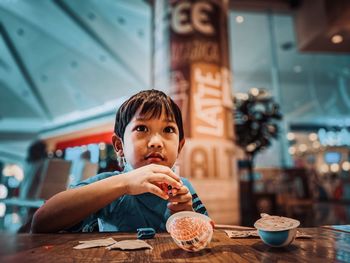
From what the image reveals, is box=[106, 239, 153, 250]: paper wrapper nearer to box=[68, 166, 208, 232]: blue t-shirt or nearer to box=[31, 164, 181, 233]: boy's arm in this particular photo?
box=[31, 164, 181, 233]: boy's arm

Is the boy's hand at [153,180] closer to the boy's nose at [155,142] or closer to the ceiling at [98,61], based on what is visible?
the boy's nose at [155,142]

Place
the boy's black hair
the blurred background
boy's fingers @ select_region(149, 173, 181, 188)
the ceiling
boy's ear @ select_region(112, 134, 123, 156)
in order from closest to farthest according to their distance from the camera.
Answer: boy's fingers @ select_region(149, 173, 181, 188)
the boy's black hair
boy's ear @ select_region(112, 134, 123, 156)
the blurred background
the ceiling

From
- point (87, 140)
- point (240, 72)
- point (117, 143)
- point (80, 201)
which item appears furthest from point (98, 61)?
point (80, 201)

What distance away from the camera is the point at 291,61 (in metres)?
9.30

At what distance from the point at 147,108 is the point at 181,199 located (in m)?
0.33

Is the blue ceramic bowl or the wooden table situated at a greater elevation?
the blue ceramic bowl

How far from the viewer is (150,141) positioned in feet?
2.82

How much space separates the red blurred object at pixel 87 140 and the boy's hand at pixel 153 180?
3.35 feet

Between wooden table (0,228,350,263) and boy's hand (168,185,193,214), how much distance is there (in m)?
0.09

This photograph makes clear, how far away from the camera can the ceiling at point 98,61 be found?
7621 mm

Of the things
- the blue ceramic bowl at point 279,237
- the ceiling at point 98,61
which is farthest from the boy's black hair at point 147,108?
the ceiling at point 98,61

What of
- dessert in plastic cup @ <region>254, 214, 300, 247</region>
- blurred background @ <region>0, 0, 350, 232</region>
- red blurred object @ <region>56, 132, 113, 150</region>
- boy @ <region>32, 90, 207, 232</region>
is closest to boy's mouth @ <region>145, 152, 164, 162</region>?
boy @ <region>32, 90, 207, 232</region>

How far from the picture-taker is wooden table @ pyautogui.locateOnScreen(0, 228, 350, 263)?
550 mm

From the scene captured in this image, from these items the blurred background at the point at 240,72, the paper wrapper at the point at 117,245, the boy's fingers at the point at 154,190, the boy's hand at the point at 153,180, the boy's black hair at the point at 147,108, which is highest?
the blurred background at the point at 240,72
